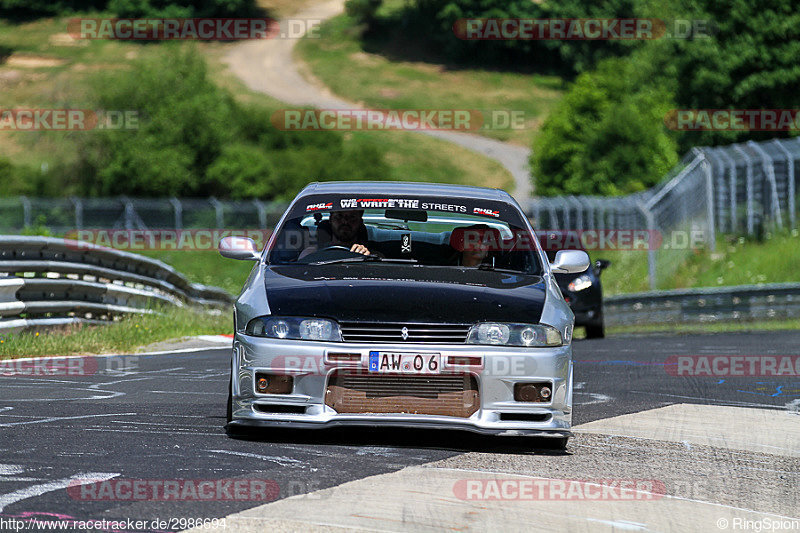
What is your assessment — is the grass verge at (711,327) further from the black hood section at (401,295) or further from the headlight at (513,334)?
the headlight at (513,334)

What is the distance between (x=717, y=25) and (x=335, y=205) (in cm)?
4187

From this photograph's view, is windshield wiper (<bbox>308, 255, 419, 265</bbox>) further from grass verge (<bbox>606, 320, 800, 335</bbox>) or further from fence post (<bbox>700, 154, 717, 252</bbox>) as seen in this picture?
fence post (<bbox>700, 154, 717, 252</bbox>)

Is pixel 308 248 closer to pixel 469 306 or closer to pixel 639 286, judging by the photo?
pixel 469 306

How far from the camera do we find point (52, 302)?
45.0 feet

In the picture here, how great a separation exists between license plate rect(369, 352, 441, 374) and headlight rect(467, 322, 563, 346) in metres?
0.28

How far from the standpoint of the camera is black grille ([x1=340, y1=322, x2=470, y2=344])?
6609 millimetres

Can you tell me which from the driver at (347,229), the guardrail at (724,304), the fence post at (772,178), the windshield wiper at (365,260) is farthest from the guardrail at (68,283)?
the fence post at (772,178)

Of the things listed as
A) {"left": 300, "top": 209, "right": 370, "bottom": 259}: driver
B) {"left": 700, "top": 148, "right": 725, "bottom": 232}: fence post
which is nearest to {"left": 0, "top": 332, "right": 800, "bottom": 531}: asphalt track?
{"left": 300, "top": 209, "right": 370, "bottom": 259}: driver

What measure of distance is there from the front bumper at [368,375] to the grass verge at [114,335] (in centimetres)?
594

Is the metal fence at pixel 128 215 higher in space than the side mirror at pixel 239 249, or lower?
lower

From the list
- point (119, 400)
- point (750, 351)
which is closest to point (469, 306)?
point (119, 400)

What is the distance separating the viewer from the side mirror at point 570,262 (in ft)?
26.2

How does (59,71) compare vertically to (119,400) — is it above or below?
above

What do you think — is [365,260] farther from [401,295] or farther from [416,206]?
[401,295]
